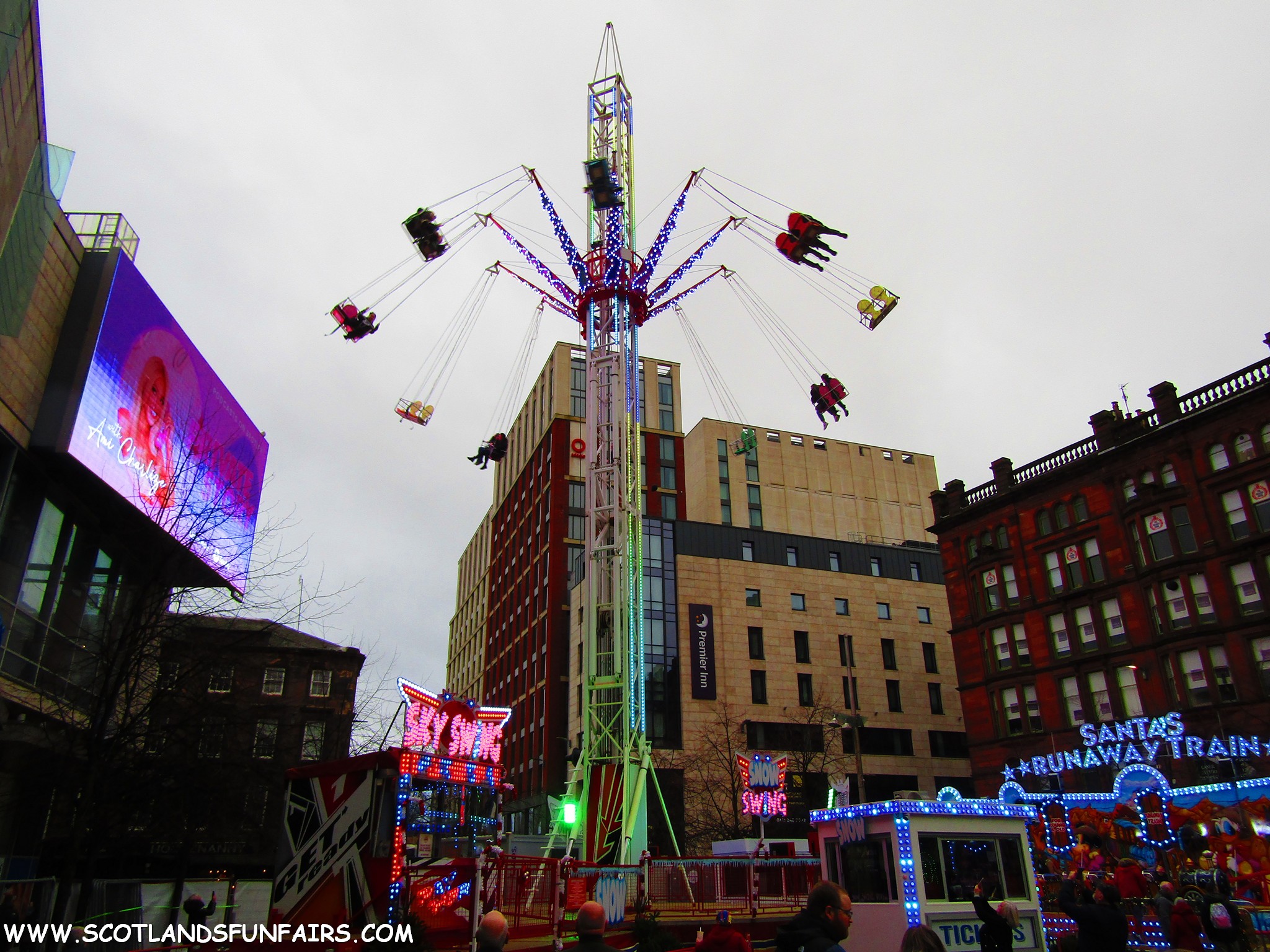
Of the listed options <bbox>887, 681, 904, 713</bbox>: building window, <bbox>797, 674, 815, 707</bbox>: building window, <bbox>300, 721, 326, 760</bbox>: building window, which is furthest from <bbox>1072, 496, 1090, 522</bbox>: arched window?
<bbox>300, 721, 326, 760</bbox>: building window

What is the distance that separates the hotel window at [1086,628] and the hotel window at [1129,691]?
1.83 metres

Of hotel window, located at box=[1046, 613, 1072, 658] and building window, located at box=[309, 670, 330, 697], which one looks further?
building window, located at box=[309, 670, 330, 697]

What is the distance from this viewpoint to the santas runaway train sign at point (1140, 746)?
36406mm

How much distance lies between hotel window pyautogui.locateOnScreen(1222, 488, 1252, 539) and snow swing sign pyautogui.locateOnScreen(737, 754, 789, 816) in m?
23.4

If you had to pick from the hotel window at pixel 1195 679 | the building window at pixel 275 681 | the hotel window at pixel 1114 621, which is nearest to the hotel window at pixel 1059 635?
the hotel window at pixel 1114 621

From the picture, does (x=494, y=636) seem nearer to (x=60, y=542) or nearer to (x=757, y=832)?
(x=757, y=832)

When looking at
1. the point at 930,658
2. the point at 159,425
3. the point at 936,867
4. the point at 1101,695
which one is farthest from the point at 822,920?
the point at 930,658

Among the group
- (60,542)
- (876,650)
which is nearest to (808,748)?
(876,650)

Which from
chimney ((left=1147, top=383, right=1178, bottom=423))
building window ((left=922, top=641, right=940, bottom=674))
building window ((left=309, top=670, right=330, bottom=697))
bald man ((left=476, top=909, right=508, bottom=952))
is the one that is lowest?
bald man ((left=476, top=909, right=508, bottom=952))

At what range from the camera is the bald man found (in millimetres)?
7422

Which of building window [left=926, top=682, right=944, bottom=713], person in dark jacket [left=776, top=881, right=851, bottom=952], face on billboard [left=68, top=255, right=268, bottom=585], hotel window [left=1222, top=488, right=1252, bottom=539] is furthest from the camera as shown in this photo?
building window [left=926, top=682, right=944, bottom=713]

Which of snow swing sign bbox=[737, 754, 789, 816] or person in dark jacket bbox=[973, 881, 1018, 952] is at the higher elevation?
snow swing sign bbox=[737, 754, 789, 816]

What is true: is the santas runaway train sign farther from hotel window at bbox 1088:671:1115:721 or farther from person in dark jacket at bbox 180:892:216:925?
person in dark jacket at bbox 180:892:216:925

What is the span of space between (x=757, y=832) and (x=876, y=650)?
18.9m
